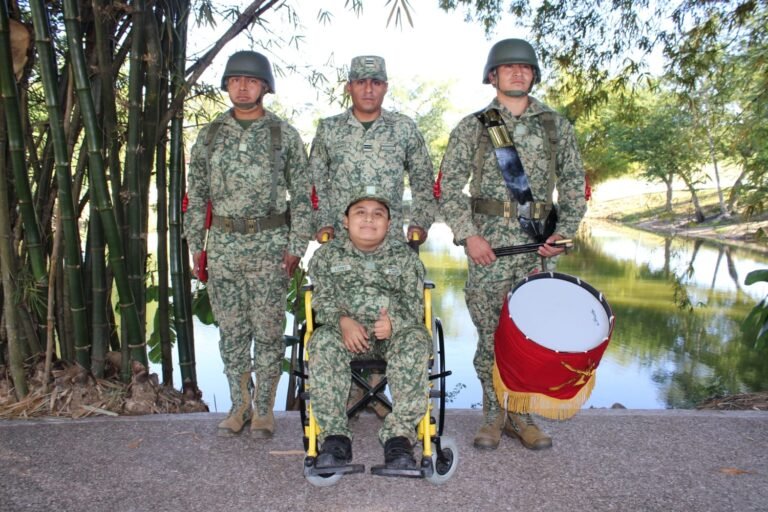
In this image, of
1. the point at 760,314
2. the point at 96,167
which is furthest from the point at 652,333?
the point at 96,167

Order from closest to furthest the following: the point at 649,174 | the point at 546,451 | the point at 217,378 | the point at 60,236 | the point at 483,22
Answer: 1. the point at 546,451
2. the point at 60,236
3. the point at 483,22
4. the point at 217,378
5. the point at 649,174

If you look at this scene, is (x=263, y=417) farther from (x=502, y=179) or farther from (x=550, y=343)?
(x=502, y=179)

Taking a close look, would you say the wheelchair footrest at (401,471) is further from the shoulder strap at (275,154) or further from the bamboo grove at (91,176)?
the bamboo grove at (91,176)

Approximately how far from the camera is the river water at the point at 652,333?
7844mm

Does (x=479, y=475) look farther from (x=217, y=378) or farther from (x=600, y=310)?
(x=217, y=378)

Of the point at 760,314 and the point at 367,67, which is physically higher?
the point at 367,67

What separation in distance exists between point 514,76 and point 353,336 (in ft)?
4.35

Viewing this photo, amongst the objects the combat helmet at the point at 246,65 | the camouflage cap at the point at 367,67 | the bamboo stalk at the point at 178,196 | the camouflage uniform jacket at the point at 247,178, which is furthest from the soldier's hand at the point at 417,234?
the bamboo stalk at the point at 178,196

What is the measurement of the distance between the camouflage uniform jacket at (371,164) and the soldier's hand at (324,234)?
0.19 meters

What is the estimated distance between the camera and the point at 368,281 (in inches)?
101

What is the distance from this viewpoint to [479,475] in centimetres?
251

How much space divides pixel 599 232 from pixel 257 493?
23683 mm

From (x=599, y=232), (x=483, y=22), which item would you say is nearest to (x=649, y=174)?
(x=599, y=232)

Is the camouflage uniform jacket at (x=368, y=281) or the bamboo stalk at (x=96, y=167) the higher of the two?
the bamboo stalk at (x=96, y=167)
